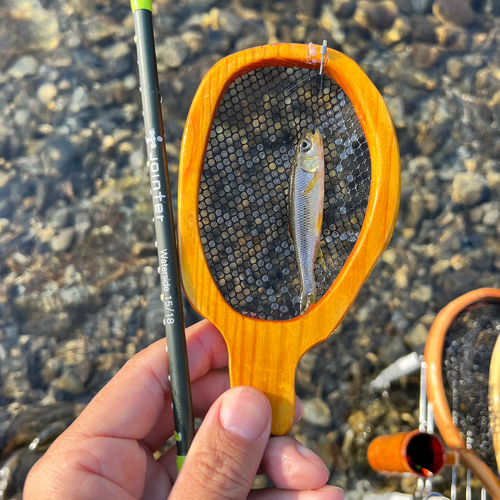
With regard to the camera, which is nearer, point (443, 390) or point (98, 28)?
point (443, 390)

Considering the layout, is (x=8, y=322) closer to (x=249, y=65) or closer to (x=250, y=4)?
(x=249, y=65)

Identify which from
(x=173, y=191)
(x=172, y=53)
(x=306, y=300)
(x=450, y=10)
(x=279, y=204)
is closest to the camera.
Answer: (x=306, y=300)

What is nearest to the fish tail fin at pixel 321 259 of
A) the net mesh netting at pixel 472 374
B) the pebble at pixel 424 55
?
the net mesh netting at pixel 472 374

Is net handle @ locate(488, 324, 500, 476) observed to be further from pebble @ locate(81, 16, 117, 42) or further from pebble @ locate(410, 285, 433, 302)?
pebble @ locate(81, 16, 117, 42)

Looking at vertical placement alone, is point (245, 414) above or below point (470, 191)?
below

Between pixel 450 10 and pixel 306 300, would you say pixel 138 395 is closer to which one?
pixel 306 300

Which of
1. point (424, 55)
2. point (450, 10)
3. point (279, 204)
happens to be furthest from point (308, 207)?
point (450, 10)

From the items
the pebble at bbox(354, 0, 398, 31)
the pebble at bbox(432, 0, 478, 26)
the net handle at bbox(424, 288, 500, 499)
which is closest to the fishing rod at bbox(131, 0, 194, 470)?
the net handle at bbox(424, 288, 500, 499)

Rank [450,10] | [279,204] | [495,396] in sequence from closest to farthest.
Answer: [279,204], [495,396], [450,10]
